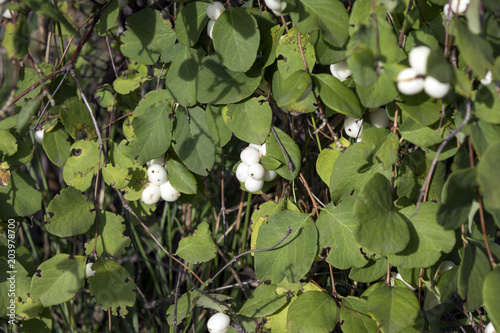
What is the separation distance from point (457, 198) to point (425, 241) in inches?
4.9

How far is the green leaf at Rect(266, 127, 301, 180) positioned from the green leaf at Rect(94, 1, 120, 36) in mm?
408

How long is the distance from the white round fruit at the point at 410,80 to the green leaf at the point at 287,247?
13.7 inches

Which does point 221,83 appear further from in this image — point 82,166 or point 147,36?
point 82,166

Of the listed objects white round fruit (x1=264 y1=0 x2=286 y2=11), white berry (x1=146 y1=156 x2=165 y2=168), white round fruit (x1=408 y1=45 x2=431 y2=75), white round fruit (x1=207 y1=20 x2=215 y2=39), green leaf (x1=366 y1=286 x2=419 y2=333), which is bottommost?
green leaf (x1=366 y1=286 x2=419 y2=333)

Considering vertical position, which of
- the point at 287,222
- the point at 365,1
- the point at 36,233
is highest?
the point at 365,1

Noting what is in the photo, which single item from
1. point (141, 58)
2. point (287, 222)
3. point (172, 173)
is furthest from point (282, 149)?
point (141, 58)

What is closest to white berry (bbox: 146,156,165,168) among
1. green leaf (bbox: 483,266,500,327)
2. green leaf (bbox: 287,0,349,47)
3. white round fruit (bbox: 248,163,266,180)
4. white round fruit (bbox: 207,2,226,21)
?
white round fruit (bbox: 248,163,266,180)

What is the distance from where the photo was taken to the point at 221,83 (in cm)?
86

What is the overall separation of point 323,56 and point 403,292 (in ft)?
1.44

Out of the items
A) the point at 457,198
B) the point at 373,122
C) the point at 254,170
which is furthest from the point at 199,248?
the point at 457,198

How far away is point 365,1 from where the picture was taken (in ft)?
2.23

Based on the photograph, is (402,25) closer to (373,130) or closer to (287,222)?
(373,130)

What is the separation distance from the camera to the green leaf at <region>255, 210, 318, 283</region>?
838mm

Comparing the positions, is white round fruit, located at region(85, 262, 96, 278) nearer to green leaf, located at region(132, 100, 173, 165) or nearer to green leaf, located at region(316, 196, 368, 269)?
green leaf, located at region(132, 100, 173, 165)
